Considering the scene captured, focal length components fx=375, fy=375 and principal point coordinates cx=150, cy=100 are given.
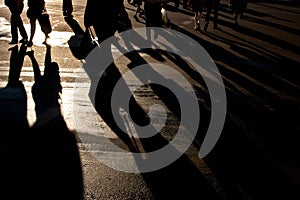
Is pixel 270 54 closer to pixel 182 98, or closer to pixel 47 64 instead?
pixel 182 98

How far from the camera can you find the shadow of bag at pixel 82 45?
28.8ft

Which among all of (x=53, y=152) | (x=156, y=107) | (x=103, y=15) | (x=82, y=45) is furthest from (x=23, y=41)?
(x=53, y=152)

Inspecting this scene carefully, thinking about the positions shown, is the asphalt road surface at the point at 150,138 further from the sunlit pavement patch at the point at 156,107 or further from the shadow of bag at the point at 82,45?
the shadow of bag at the point at 82,45

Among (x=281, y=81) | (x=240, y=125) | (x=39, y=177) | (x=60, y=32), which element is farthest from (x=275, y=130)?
(x=60, y=32)

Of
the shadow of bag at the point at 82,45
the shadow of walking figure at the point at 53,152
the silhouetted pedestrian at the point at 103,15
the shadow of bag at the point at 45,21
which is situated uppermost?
the silhouetted pedestrian at the point at 103,15

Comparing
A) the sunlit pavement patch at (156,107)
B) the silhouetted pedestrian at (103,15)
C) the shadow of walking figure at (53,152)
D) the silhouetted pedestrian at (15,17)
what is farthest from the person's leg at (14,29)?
the shadow of walking figure at (53,152)

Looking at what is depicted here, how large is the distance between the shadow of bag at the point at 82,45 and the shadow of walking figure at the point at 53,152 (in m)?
2.19

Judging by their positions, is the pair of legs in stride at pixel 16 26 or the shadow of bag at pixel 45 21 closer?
the pair of legs in stride at pixel 16 26

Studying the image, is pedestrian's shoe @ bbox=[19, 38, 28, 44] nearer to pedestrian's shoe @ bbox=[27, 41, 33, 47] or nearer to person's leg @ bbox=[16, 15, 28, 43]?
person's leg @ bbox=[16, 15, 28, 43]

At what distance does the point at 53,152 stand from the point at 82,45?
4.58 m

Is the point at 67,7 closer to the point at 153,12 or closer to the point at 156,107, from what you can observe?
the point at 153,12

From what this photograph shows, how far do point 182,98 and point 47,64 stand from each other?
3.53m

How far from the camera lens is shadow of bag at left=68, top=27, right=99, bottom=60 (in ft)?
28.8

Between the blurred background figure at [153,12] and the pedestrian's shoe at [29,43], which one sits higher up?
the blurred background figure at [153,12]
